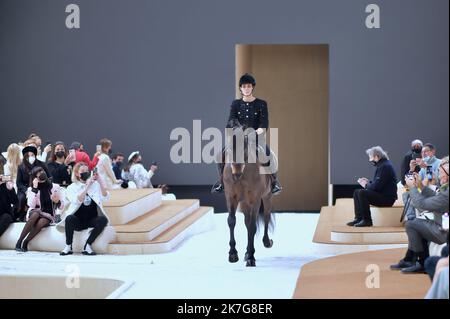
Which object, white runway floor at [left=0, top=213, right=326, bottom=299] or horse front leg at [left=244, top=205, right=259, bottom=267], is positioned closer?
white runway floor at [left=0, top=213, right=326, bottom=299]

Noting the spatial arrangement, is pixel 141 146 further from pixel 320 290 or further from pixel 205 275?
pixel 320 290

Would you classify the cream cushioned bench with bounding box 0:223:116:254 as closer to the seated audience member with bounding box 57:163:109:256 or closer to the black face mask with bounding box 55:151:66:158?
the seated audience member with bounding box 57:163:109:256

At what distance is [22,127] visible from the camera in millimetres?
17047

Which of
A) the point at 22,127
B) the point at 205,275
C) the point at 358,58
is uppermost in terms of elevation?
the point at 358,58

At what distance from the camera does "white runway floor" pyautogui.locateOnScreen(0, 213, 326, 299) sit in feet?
26.9

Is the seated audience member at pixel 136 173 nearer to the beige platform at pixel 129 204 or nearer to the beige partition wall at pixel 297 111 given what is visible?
the beige platform at pixel 129 204

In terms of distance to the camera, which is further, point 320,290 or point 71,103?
point 71,103

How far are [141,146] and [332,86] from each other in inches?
143

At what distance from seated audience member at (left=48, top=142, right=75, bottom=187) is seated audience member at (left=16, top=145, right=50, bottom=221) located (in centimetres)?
29

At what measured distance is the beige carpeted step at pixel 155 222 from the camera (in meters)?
11.0

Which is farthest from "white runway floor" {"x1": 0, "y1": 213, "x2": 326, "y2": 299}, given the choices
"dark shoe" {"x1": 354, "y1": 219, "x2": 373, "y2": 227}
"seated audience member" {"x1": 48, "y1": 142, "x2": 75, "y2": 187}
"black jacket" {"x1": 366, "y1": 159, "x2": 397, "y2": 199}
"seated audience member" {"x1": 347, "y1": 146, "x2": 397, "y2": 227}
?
"seated audience member" {"x1": 48, "y1": 142, "x2": 75, "y2": 187}

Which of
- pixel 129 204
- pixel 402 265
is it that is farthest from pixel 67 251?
pixel 402 265
